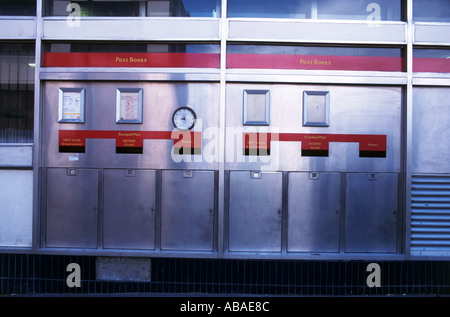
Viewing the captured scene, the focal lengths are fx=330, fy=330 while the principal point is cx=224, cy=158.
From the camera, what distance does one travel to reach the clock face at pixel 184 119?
221 inches

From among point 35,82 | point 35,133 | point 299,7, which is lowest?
point 35,133

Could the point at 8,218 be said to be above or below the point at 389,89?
below

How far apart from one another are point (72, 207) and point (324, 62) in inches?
196

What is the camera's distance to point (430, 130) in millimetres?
5680

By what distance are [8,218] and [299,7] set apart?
6.26 m

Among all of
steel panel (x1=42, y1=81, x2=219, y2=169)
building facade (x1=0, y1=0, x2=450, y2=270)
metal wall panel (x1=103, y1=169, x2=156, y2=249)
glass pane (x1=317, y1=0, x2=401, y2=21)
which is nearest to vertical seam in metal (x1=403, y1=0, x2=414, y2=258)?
building facade (x1=0, y1=0, x2=450, y2=270)

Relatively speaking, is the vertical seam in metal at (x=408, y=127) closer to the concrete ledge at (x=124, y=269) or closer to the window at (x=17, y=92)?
the concrete ledge at (x=124, y=269)

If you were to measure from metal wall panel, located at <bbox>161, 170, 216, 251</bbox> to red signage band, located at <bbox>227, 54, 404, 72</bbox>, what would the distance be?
206cm

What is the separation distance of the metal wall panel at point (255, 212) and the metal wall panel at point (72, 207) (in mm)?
2381

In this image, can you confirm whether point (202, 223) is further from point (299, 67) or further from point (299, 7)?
point (299, 7)

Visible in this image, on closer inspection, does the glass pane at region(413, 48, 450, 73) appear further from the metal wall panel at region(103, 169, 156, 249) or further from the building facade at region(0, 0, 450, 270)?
the metal wall panel at region(103, 169, 156, 249)

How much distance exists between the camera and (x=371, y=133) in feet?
18.5

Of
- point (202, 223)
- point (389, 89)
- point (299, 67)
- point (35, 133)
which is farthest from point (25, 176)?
point (389, 89)

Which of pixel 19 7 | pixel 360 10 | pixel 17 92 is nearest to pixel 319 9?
pixel 360 10
